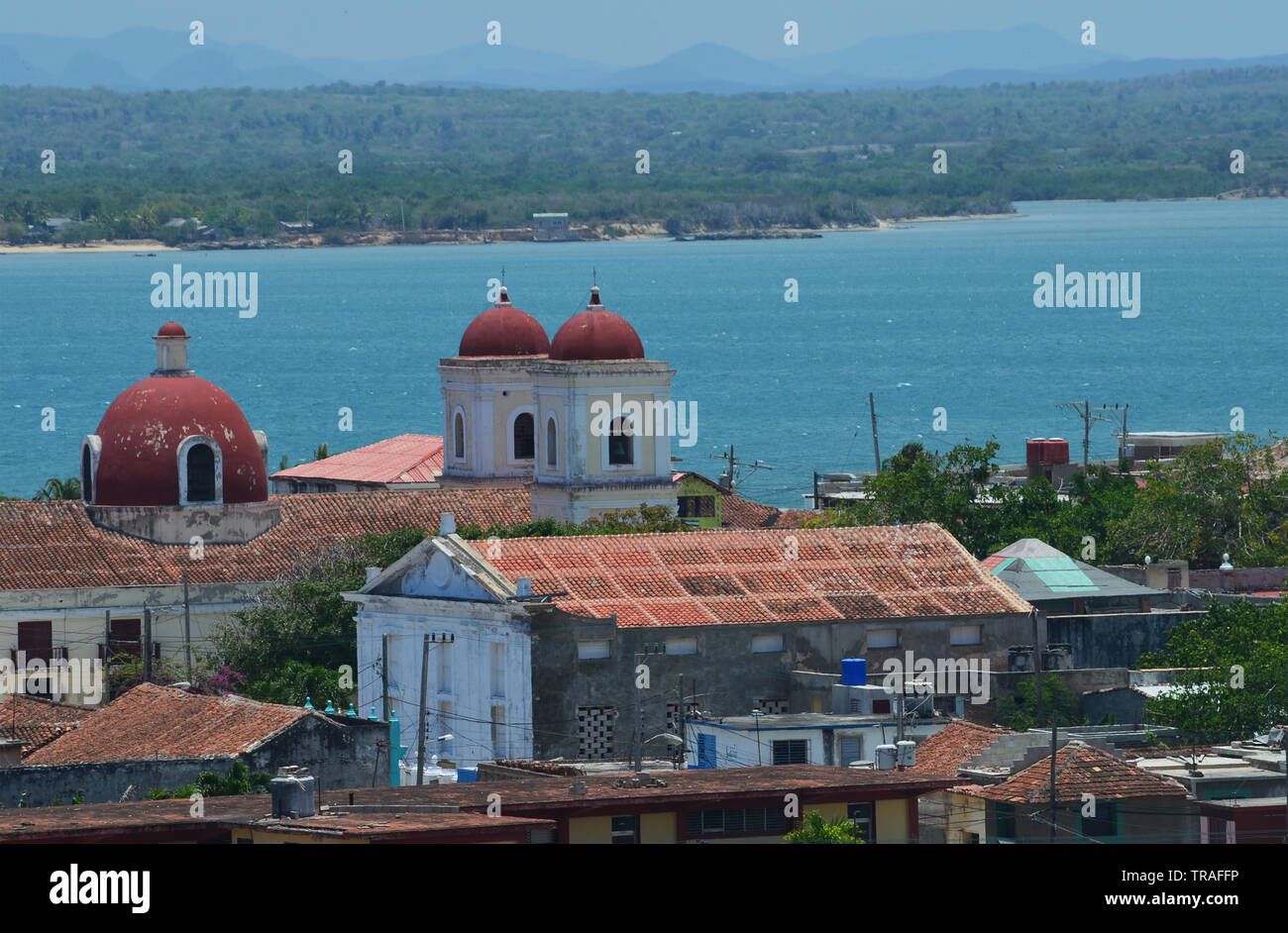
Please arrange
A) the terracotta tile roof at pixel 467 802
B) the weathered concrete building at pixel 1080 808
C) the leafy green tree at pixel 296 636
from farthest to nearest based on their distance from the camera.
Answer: the leafy green tree at pixel 296 636
the weathered concrete building at pixel 1080 808
the terracotta tile roof at pixel 467 802

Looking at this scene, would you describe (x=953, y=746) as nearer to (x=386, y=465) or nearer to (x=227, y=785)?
(x=227, y=785)

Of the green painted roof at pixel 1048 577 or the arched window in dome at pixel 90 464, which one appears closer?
the green painted roof at pixel 1048 577

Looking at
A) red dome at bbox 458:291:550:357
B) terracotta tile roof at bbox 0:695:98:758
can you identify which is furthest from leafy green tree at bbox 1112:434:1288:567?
terracotta tile roof at bbox 0:695:98:758

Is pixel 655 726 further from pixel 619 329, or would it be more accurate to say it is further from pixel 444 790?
pixel 619 329

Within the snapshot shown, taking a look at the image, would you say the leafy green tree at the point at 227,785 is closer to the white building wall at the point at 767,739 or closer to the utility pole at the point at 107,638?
the white building wall at the point at 767,739

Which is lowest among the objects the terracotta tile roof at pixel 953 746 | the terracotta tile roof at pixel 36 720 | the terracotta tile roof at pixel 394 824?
the terracotta tile roof at pixel 953 746

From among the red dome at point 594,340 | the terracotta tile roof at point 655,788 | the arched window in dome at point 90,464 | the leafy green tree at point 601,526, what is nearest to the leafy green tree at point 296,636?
the leafy green tree at point 601,526

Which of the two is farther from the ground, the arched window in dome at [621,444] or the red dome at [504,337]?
the red dome at [504,337]

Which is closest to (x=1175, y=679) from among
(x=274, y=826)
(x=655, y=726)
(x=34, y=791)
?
(x=655, y=726)
